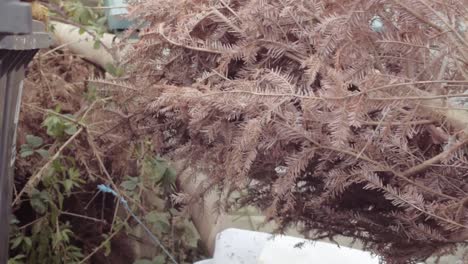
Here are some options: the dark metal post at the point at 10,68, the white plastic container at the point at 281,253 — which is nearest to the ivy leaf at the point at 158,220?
the white plastic container at the point at 281,253

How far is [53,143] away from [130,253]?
91 centimetres

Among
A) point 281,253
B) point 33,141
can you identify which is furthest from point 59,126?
point 281,253

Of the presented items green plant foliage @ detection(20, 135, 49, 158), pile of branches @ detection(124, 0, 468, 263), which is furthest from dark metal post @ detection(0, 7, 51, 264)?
green plant foliage @ detection(20, 135, 49, 158)

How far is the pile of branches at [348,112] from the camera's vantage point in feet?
3.34

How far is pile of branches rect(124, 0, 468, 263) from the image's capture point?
3.34 feet

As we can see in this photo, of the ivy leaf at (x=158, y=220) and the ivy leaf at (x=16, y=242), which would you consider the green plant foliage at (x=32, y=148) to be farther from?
the ivy leaf at (x=158, y=220)

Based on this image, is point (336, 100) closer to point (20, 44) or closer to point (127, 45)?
point (20, 44)

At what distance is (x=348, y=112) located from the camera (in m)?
1.00

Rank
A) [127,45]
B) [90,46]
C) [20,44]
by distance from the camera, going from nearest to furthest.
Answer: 1. [20,44]
2. [127,45]
3. [90,46]

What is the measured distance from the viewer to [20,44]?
1201 millimetres

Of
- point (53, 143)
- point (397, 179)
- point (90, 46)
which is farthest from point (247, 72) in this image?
point (90, 46)

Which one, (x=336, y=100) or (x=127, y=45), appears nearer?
(x=336, y=100)

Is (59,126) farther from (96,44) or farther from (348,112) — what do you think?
(348,112)

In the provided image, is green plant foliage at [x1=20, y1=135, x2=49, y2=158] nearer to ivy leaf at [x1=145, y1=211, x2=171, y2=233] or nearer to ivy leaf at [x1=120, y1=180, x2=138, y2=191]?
ivy leaf at [x1=120, y1=180, x2=138, y2=191]
